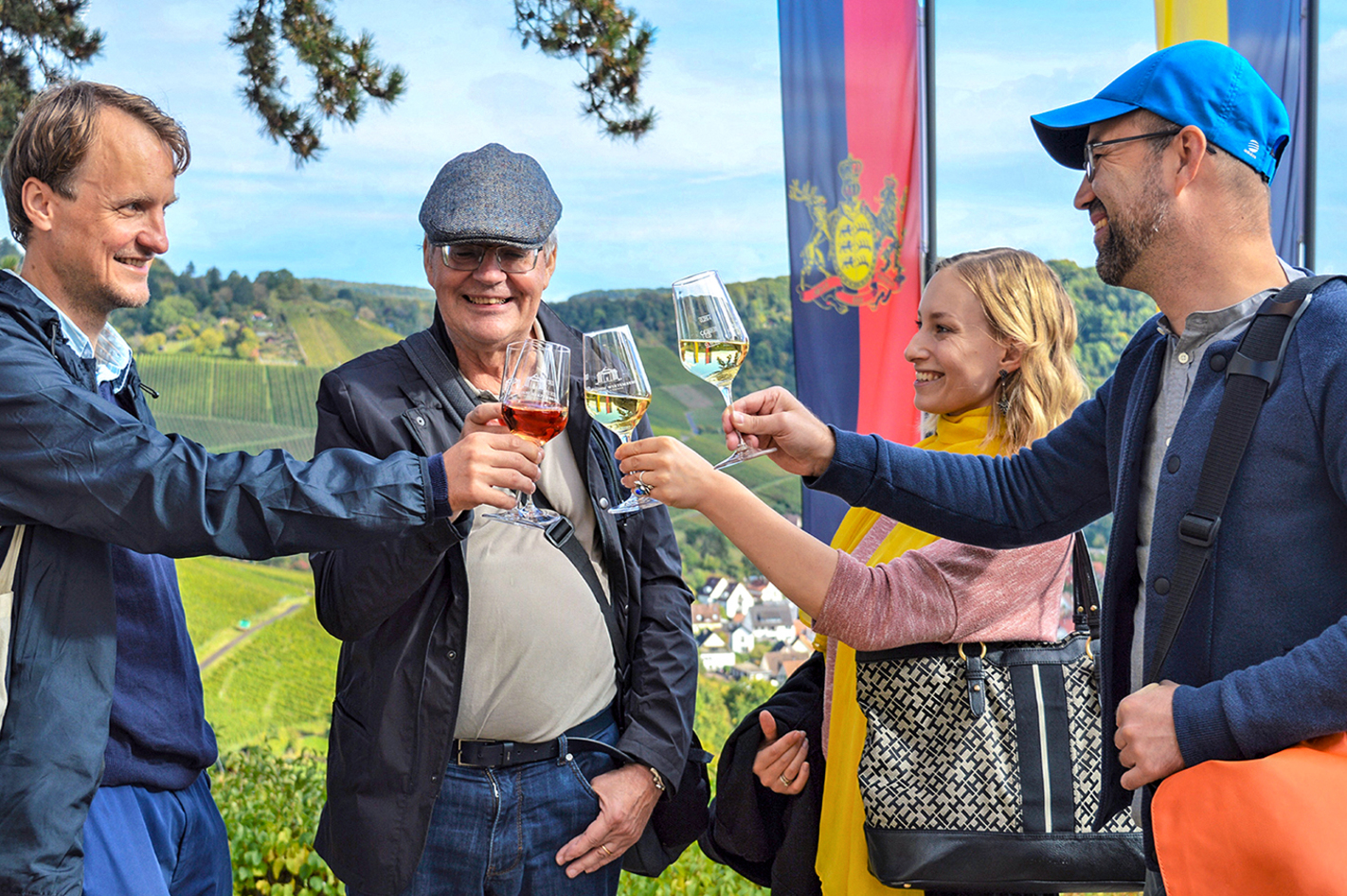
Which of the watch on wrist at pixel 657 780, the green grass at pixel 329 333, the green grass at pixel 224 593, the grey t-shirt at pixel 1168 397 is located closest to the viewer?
the grey t-shirt at pixel 1168 397

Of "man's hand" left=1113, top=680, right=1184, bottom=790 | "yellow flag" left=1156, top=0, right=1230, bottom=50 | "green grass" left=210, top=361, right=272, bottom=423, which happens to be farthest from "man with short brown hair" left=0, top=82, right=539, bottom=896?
"green grass" left=210, top=361, right=272, bottom=423

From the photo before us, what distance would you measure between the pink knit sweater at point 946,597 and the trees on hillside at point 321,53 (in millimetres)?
2612

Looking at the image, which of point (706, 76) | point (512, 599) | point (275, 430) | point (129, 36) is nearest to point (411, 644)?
point (512, 599)

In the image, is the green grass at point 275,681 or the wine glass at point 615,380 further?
the green grass at point 275,681

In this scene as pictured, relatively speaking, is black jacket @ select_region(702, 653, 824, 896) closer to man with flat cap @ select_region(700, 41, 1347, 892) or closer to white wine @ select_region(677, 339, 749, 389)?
man with flat cap @ select_region(700, 41, 1347, 892)

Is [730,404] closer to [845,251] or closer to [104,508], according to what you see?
[104,508]

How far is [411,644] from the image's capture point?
2.01m

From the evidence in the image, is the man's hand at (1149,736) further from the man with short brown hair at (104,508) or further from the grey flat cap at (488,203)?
the grey flat cap at (488,203)

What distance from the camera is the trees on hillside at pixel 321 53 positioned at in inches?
153

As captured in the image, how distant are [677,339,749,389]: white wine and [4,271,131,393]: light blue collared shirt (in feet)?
3.28

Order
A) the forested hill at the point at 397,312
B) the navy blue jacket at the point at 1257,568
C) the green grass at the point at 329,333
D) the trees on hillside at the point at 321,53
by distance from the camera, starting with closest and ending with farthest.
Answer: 1. the navy blue jacket at the point at 1257,568
2. the trees on hillside at the point at 321,53
3. the forested hill at the point at 397,312
4. the green grass at the point at 329,333

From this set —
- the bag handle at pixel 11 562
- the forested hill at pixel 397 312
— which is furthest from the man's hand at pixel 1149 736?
the forested hill at pixel 397 312

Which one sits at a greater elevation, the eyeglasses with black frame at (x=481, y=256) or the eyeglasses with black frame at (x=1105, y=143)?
the eyeglasses with black frame at (x=1105, y=143)

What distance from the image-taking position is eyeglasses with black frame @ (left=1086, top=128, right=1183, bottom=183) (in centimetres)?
163
